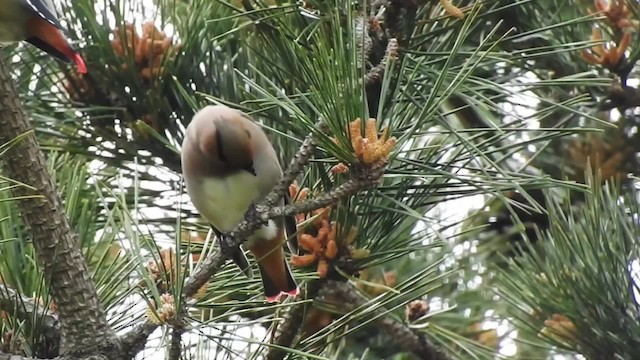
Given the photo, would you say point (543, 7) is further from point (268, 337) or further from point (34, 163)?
point (34, 163)

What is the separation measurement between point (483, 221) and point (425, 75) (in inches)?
27.9

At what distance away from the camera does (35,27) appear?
1.06 meters

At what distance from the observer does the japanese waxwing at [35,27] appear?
1.06 meters

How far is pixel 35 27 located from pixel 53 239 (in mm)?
280

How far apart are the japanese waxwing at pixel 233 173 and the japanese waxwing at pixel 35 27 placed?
150mm

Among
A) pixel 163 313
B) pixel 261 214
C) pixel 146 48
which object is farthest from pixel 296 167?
pixel 146 48

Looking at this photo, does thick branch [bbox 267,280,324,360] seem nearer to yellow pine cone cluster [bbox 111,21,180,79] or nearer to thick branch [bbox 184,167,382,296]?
thick branch [bbox 184,167,382,296]

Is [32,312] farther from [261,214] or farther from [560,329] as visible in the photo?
[560,329]

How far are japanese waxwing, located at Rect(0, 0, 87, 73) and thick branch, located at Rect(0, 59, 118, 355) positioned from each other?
0.18 metres

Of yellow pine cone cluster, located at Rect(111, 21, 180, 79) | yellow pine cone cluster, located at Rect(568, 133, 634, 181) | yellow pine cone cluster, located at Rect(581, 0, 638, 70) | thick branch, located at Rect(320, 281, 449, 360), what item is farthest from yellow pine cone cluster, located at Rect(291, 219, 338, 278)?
yellow pine cone cluster, located at Rect(568, 133, 634, 181)

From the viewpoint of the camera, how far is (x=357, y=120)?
32.4 inches

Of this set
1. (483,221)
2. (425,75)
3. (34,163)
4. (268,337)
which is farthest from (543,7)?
(34,163)

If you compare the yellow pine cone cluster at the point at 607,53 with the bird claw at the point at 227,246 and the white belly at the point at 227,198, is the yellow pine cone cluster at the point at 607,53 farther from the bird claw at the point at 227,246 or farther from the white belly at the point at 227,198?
the bird claw at the point at 227,246

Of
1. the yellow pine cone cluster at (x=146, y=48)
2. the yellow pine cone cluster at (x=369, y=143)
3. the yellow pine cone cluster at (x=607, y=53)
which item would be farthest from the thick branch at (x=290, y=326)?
the yellow pine cone cluster at (x=607, y=53)
